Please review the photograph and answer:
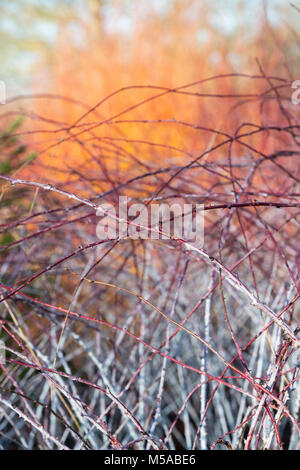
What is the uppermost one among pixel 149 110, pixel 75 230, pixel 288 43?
pixel 288 43

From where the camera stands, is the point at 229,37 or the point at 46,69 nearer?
the point at 229,37

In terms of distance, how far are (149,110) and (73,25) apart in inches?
102

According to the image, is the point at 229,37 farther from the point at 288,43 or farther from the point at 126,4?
the point at 126,4

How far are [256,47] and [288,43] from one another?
624 millimetres

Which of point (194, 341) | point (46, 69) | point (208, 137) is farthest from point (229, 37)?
point (194, 341)

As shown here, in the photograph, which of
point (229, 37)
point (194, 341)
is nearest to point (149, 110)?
point (229, 37)

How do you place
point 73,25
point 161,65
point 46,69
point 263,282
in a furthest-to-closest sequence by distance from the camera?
point 46,69 < point 73,25 < point 161,65 < point 263,282

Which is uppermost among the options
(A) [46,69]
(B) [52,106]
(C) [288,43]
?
(A) [46,69]

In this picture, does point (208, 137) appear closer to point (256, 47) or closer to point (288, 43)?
point (256, 47)

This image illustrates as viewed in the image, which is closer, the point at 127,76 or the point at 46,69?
the point at 127,76

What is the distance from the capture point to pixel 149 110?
4141mm

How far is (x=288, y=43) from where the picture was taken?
4.97 m

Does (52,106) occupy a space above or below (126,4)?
below

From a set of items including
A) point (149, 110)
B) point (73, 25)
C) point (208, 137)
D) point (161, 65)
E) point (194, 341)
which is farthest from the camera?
point (73, 25)
